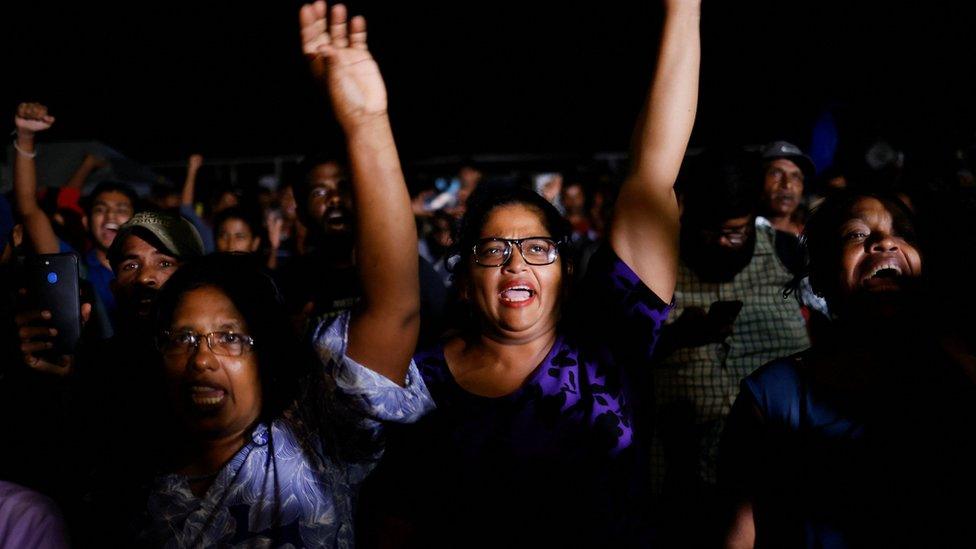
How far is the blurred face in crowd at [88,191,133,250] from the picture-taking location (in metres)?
3.68

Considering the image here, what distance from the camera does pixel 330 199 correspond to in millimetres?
2936

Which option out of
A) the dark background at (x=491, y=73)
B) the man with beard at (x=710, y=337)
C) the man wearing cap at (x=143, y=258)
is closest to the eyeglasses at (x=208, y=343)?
the man wearing cap at (x=143, y=258)

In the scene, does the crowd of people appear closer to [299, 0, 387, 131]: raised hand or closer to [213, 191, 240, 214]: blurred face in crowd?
[299, 0, 387, 131]: raised hand

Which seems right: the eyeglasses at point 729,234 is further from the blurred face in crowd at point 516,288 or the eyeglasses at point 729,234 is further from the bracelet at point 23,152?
the bracelet at point 23,152

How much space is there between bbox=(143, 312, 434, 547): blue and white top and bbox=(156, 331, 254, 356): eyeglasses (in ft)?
0.66

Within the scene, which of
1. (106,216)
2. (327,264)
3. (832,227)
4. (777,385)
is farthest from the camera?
(106,216)

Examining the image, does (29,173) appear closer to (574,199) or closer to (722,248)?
(722,248)

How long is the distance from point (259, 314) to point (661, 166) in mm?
1048

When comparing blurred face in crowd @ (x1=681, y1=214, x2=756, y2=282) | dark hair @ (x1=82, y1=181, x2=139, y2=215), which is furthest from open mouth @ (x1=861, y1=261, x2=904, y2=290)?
dark hair @ (x1=82, y1=181, x2=139, y2=215)

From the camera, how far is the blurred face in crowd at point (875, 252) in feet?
5.56

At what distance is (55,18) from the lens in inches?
399

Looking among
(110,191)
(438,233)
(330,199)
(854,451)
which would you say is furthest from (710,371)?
(110,191)

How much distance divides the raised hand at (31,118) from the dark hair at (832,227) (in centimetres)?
326

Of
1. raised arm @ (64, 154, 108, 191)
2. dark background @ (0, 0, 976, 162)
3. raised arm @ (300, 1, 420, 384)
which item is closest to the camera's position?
raised arm @ (300, 1, 420, 384)
